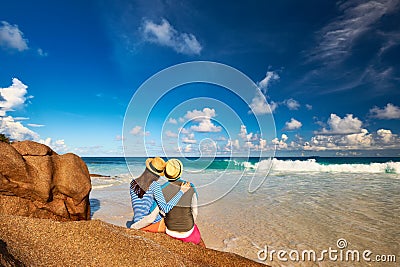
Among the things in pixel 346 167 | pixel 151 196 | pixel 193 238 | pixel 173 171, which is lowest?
pixel 193 238

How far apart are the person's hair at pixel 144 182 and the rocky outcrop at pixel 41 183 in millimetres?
1646

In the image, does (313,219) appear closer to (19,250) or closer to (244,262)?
(244,262)

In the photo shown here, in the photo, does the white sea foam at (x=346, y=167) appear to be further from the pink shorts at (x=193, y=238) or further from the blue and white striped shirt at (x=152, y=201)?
the pink shorts at (x=193, y=238)

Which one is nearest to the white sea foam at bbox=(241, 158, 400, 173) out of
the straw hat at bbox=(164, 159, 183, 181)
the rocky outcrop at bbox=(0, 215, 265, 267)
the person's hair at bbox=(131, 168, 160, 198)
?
the person's hair at bbox=(131, 168, 160, 198)

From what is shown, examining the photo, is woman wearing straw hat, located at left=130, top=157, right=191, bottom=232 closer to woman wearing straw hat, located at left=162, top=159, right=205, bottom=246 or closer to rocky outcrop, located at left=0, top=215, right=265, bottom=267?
woman wearing straw hat, located at left=162, top=159, right=205, bottom=246

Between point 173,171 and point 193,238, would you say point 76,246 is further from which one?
point 193,238

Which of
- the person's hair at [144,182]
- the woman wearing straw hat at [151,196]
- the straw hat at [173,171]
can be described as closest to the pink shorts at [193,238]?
the woman wearing straw hat at [151,196]

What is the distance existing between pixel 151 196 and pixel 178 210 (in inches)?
34.3

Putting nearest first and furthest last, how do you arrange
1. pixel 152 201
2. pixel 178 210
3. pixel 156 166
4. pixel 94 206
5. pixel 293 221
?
pixel 178 210 → pixel 152 201 → pixel 156 166 → pixel 293 221 → pixel 94 206

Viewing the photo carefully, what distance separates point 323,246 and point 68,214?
6739 millimetres

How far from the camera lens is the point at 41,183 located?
6000 mm

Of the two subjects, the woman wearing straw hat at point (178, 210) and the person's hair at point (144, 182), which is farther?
the person's hair at point (144, 182)

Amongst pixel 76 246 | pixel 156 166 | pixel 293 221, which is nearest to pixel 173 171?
pixel 156 166

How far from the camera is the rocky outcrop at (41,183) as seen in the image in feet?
18.1
